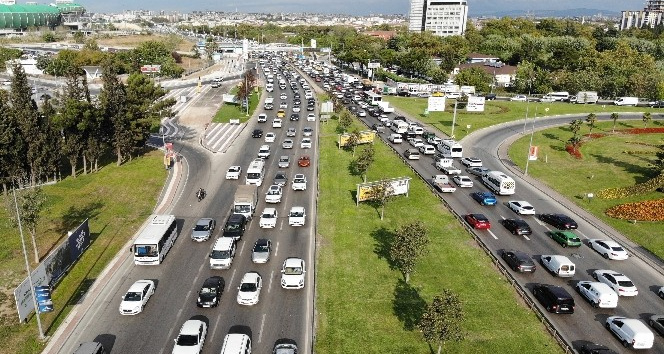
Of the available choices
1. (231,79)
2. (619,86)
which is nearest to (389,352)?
(619,86)

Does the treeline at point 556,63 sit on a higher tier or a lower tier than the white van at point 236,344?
higher

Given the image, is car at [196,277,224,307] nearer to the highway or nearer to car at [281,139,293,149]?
the highway

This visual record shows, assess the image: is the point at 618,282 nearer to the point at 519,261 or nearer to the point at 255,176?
the point at 519,261

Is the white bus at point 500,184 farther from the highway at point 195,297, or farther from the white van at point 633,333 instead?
the white van at point 633,333

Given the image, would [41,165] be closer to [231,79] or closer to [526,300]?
[526,300]

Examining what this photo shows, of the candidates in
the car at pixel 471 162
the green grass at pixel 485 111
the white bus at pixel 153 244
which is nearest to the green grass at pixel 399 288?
the white bus at pixel 153 244

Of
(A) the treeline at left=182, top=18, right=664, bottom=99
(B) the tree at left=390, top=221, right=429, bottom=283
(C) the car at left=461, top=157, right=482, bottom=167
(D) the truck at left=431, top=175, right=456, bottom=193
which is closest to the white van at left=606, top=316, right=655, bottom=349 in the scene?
(B) the tree at left=390, top=221, right=429, bottom=283
